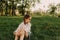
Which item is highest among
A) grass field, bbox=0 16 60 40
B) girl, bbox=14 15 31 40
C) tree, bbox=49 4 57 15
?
girl, bbox=14 15 31 40

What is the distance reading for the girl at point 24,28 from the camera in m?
7.75

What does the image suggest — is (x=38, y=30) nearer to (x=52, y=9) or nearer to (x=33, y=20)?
(x=33, y=20)

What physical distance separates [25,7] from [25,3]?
45cm

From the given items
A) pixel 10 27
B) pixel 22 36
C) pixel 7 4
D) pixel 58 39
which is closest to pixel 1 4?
pixel 7 4

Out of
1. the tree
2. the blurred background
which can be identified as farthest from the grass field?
the tree

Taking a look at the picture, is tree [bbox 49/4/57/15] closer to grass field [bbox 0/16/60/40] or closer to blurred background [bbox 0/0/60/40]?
blurred background [bbox 0/0/60/40]

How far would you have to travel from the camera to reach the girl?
25.4 ft

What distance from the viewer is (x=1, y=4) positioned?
17.7 m

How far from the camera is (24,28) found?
781 cm

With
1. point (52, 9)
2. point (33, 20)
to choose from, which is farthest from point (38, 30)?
point (52, 9)

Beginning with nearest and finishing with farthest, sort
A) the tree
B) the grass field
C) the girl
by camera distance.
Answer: the girl → the grass field → the tree

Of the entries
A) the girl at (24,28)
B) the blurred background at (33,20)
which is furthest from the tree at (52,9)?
the girl at (24,28)

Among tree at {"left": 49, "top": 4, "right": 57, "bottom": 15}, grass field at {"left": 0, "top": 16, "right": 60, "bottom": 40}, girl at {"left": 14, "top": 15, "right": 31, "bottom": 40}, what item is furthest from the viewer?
tree at {"left": 49, "top": 4, "right": 57, "bottom": 15}

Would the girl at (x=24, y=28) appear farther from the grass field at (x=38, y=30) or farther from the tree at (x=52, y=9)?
the tree at (x=52, y=9)
